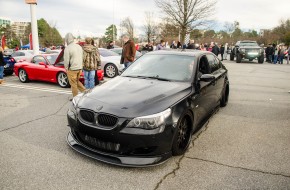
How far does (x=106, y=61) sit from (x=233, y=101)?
6.28 metres

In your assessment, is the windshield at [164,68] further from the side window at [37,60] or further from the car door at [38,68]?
the side window at [37,60]

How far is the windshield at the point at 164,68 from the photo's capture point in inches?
177

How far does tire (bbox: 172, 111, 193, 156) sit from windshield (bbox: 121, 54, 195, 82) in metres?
0.79

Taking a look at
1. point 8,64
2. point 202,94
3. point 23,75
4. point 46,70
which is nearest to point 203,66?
point 202,94

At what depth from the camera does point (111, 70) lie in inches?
458

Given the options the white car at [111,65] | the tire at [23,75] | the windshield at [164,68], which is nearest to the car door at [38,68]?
the tire at [23,75]

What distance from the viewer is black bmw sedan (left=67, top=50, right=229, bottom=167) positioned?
3213 millimetres

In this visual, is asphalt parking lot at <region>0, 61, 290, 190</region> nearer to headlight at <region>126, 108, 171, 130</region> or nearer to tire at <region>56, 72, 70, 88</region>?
headlight at <region>126, 108, 171, 130</region>

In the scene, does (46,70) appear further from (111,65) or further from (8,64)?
(8,64)

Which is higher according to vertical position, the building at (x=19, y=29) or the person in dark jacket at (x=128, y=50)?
the building at (x=19, y=29)

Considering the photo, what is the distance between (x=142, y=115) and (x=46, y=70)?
7.56 m

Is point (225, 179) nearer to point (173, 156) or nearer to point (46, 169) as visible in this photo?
point (173, 156)

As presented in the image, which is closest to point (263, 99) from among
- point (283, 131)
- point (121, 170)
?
point (283, 131)

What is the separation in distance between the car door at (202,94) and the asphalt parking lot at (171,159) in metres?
0.40
